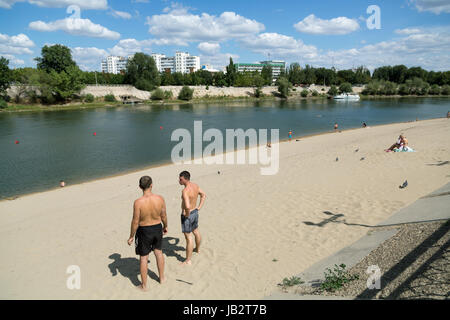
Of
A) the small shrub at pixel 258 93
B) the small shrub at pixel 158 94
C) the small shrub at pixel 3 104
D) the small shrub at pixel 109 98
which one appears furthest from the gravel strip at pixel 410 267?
the small shrub at pixel 258 93

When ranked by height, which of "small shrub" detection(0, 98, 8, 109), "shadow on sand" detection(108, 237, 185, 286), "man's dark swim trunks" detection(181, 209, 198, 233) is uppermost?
"small shrub" detection(0, 98, 8, 109)

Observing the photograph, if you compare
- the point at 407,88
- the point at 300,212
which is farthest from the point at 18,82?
the point at 407,88

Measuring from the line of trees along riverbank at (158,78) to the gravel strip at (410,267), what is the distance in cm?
7952

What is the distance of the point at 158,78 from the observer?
103 meters

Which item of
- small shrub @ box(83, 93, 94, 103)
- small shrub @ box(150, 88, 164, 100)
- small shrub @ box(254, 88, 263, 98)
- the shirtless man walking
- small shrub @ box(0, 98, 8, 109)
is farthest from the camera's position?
small shrub @ box(254, 88, 263, 98)

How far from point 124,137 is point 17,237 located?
2731 cm

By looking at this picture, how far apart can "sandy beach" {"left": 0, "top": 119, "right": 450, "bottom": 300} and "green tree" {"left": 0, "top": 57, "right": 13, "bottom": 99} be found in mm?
71133

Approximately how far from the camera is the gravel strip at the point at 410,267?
440 centimetres

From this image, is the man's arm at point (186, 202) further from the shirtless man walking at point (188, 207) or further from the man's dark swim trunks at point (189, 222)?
the man's dark swim trunks at point (189, 222)

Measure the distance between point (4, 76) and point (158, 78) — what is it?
146ft

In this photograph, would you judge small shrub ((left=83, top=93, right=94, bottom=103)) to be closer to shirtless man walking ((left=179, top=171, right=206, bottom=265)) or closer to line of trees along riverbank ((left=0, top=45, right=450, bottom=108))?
line of trees along riverbank ((left=0, top=45, right=450, bottom=108))

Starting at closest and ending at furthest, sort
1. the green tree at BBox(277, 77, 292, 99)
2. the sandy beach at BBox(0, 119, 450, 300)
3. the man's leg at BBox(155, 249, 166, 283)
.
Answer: the man's leg at BBox(155, 249, 166, 283) → the sandy beach at BBox(0, 119, 450, 300) → the green tree at BBox(277, 77, 292, 99)

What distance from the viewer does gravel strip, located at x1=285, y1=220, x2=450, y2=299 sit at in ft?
14.4

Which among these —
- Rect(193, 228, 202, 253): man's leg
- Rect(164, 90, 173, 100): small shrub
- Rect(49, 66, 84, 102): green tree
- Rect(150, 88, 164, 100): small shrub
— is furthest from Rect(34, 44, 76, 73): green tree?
Rect(193, 228, 202, 253): man's leg
